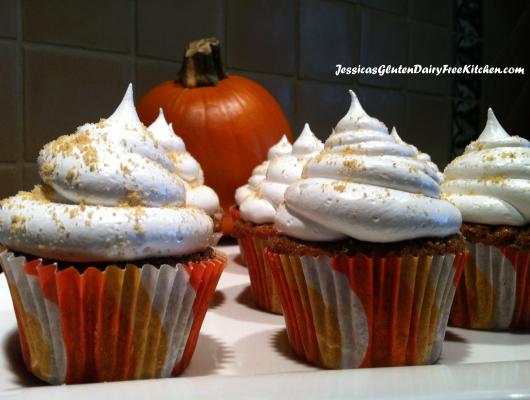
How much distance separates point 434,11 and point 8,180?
3755 mm

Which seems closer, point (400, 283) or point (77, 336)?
point (77, 336)

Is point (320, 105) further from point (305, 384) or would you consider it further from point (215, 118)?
point (305, 384)

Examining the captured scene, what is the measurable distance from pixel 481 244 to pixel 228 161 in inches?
66.7

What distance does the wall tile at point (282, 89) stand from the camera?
3.81 meters

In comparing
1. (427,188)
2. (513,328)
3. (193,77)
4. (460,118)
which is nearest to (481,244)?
(513,328)

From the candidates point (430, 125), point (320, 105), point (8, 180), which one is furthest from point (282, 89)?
point (8, 180)

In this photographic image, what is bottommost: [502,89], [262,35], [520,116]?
[520,116]

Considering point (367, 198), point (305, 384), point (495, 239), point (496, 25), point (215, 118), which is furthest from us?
point (496, 25)

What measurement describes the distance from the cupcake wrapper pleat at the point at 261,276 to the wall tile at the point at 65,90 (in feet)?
4.41

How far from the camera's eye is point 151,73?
3.31m

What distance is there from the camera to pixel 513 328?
5.78 feet

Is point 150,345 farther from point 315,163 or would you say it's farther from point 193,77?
point 193,77

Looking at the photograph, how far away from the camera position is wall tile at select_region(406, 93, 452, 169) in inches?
189

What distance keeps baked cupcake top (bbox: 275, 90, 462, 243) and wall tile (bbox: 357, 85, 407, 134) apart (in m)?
2.97
